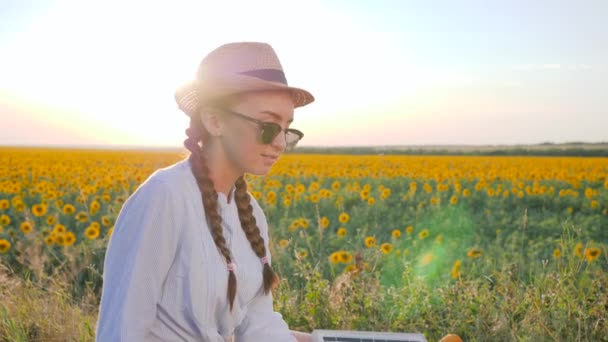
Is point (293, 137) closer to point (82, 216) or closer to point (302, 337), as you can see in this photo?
point (302, 337)

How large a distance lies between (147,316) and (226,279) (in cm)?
28

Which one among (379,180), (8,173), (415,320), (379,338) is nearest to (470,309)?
(415,320)

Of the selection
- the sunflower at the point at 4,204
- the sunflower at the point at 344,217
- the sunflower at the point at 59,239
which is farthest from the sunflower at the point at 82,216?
the sunflower at the point at 344,217

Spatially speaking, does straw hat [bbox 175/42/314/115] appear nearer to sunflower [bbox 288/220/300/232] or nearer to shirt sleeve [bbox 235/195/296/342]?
shirt sleeve [bbox 235/195/296/342]

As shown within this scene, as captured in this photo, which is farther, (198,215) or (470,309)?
(470,309)

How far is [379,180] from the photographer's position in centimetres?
1309

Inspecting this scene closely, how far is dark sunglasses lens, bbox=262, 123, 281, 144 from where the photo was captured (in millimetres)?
2055

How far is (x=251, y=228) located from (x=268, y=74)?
1.94 ft

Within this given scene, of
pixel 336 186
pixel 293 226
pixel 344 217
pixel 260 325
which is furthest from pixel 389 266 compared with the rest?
pixel 336 186

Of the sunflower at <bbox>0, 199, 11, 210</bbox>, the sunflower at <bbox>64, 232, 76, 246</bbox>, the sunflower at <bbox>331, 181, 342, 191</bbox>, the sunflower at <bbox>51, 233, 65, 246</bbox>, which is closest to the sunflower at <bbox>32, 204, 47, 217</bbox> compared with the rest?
the sunflower at <bbox>0, 199, 11, 210</bbox>

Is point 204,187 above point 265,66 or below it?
below

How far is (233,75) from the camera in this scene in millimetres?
2018

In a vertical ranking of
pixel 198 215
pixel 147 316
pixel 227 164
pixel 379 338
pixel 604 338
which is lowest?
Result: pixel 604 338

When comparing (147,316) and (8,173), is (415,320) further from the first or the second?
(8,173)
